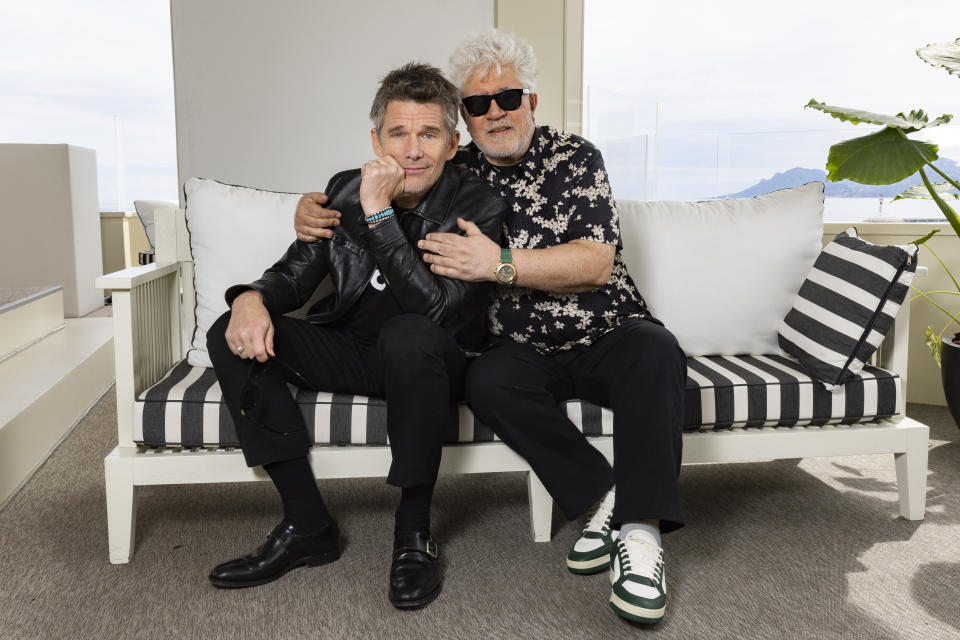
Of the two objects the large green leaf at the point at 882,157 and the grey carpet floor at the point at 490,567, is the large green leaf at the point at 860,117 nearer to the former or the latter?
the large green leaf at the point at 882,157

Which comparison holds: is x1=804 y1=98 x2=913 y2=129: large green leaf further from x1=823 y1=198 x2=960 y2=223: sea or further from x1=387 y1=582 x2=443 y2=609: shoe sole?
x1=387 y1=582 x2=443 y2=609: shoe sole

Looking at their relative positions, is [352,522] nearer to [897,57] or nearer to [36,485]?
[36,485]

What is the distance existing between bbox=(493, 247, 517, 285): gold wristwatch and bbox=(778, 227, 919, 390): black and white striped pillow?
80 cm

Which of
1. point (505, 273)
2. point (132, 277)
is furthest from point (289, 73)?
point (505, 273)

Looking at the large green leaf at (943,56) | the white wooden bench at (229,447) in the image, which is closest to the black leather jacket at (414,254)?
the white wooden bench at (229,447)

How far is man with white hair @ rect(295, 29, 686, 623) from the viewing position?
1.55m

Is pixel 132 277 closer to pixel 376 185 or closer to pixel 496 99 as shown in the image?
pixel 376 185

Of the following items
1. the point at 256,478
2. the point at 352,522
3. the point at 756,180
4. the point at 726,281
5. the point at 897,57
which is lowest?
the point at 352,522

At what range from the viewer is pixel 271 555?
165 cm

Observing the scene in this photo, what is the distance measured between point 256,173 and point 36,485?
1530 millimetres

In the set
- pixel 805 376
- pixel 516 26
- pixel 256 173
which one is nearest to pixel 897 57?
pixel 516 26

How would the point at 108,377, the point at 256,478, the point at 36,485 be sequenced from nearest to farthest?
the point at 256,478 → the point at 36,485 → the point at 108,377

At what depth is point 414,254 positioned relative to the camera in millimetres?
1669

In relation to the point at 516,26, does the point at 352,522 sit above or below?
below
